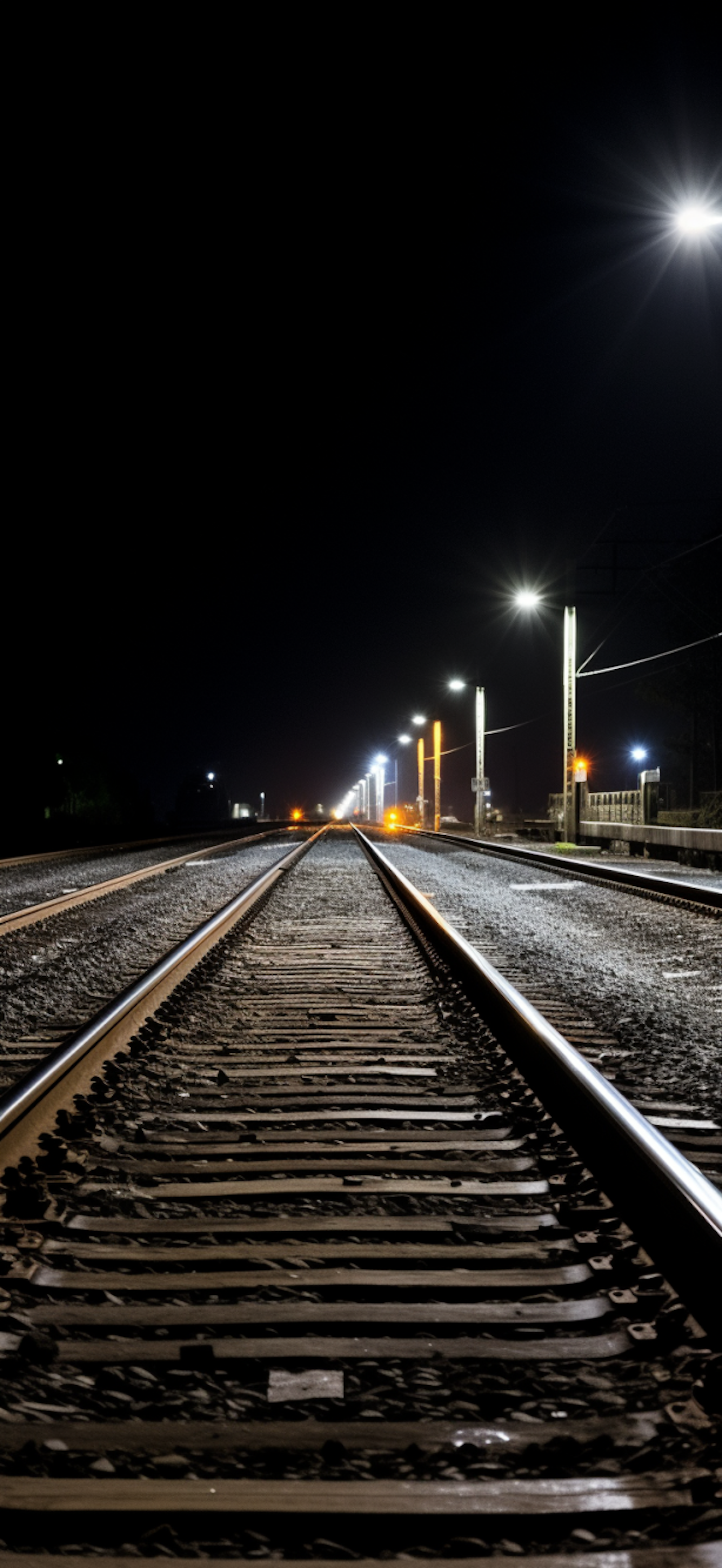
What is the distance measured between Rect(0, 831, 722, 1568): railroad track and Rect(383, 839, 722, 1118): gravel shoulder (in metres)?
0.88

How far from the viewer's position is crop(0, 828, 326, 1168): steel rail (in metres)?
3.98

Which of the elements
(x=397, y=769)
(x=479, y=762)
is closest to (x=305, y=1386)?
(x=479, y=762)

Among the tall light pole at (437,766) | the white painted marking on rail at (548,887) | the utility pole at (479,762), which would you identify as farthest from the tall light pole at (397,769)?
the white painted marking on rail at (548,887)

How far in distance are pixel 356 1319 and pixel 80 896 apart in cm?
1353

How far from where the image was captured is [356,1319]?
101 inches

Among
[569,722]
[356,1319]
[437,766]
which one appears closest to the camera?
[356,1319]

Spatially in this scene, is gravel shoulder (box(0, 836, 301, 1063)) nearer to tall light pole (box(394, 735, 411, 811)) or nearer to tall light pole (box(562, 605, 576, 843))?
tall light pole (box(562, 605, 576, 843))

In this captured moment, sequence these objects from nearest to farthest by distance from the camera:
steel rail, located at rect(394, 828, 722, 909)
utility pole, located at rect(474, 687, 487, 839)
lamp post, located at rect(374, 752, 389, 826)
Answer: steel rail, located at rect(394, 828, 722, 909), utility pole, located at rect(474, 687, 487, 839), lamp post, located at rect(374, 752, 389, 826)

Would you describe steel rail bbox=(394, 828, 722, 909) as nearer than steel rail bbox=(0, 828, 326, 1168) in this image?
No

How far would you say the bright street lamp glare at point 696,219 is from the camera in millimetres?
13141

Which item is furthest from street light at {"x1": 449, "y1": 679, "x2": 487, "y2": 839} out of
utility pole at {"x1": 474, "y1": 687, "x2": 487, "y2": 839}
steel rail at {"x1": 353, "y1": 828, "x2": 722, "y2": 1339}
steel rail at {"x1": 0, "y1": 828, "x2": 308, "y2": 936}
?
steel rail at {"x1": 353, "y1": 828, "x2": 722, "y2": 1339}

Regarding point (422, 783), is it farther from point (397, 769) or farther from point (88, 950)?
point (88, 950)

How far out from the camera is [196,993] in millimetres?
7238

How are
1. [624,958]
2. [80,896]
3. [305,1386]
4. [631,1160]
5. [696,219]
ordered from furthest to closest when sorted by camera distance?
[80,896] < [696,219] < [624,958] < [631,1160] < [305,1386]
